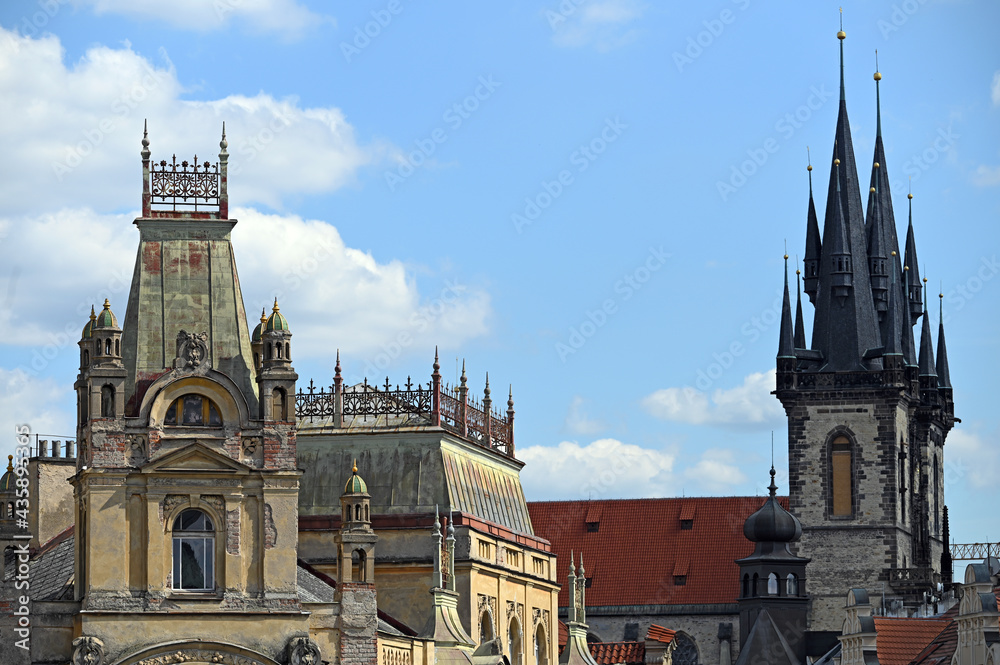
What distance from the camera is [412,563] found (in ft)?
242

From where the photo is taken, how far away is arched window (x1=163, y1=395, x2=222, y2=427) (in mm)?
58188

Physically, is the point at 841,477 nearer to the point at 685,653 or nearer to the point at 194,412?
A: the point at 685,653

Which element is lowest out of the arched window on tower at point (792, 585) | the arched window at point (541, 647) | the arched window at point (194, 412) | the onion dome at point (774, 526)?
the arched window at point (541, 647)

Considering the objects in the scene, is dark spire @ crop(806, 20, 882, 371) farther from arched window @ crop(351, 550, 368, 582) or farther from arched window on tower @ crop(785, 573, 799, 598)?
arched window @ crop(351, 550, 368, 582)

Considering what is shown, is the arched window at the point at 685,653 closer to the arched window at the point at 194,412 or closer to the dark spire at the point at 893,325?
the dark spire at the point at 893,325

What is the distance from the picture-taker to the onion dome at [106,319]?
57.9 metres

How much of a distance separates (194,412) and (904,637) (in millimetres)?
28380

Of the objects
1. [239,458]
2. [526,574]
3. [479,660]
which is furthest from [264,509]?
[526,574]

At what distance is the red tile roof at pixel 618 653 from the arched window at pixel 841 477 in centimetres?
1312

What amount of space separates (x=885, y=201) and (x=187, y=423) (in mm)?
73982

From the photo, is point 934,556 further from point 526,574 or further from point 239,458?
point 239,458

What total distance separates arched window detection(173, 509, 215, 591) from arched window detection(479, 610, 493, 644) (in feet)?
67.2

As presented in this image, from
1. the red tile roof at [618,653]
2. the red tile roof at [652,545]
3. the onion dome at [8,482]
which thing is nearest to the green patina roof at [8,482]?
the onion dome at [8,482]

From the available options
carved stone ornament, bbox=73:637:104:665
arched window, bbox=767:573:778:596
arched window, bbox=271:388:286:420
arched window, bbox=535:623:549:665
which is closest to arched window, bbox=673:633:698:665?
arched window, bbox=767:573:778:596
